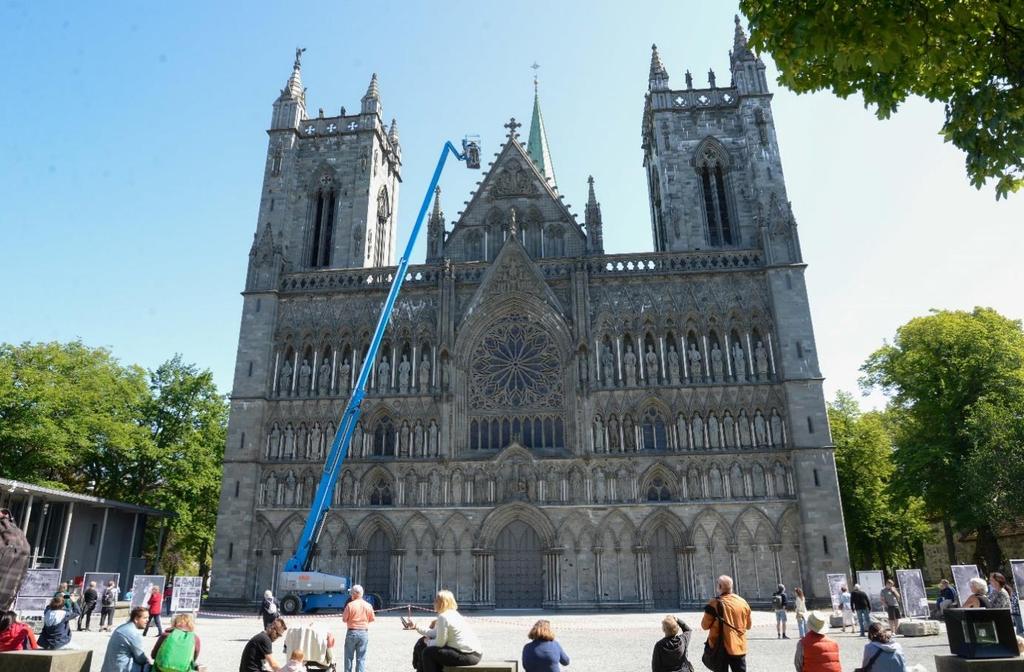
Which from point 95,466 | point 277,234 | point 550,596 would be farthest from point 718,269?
point 95,466

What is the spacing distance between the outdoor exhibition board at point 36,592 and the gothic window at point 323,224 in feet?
66.6

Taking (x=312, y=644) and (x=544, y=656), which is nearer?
(x=544, y=656)

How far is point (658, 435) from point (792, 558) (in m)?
6.94

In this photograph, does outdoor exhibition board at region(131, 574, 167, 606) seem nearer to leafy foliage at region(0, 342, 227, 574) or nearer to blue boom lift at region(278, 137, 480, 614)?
blue boom lift at region(278, 137, 480, 614)

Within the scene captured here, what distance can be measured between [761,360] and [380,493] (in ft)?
56.8

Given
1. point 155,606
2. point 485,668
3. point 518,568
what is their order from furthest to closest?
point 518,568
point 155,606
point 485,668

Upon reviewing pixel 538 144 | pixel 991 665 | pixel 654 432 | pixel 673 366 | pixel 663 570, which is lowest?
pixel 991 665

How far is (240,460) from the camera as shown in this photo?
31078 millimetres

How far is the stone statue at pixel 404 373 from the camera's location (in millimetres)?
31844

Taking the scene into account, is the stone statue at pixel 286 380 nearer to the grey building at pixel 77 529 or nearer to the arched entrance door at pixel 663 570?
the grey building at pixel 77 529

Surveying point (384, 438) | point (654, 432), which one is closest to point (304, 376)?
point (384, 438)

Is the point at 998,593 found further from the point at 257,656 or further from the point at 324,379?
the point at 324,379

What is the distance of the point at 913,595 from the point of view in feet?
61.5

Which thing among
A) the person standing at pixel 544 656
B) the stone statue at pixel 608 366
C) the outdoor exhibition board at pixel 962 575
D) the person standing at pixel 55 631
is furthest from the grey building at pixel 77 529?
the outdoor exhibition board at pixel 962 575
